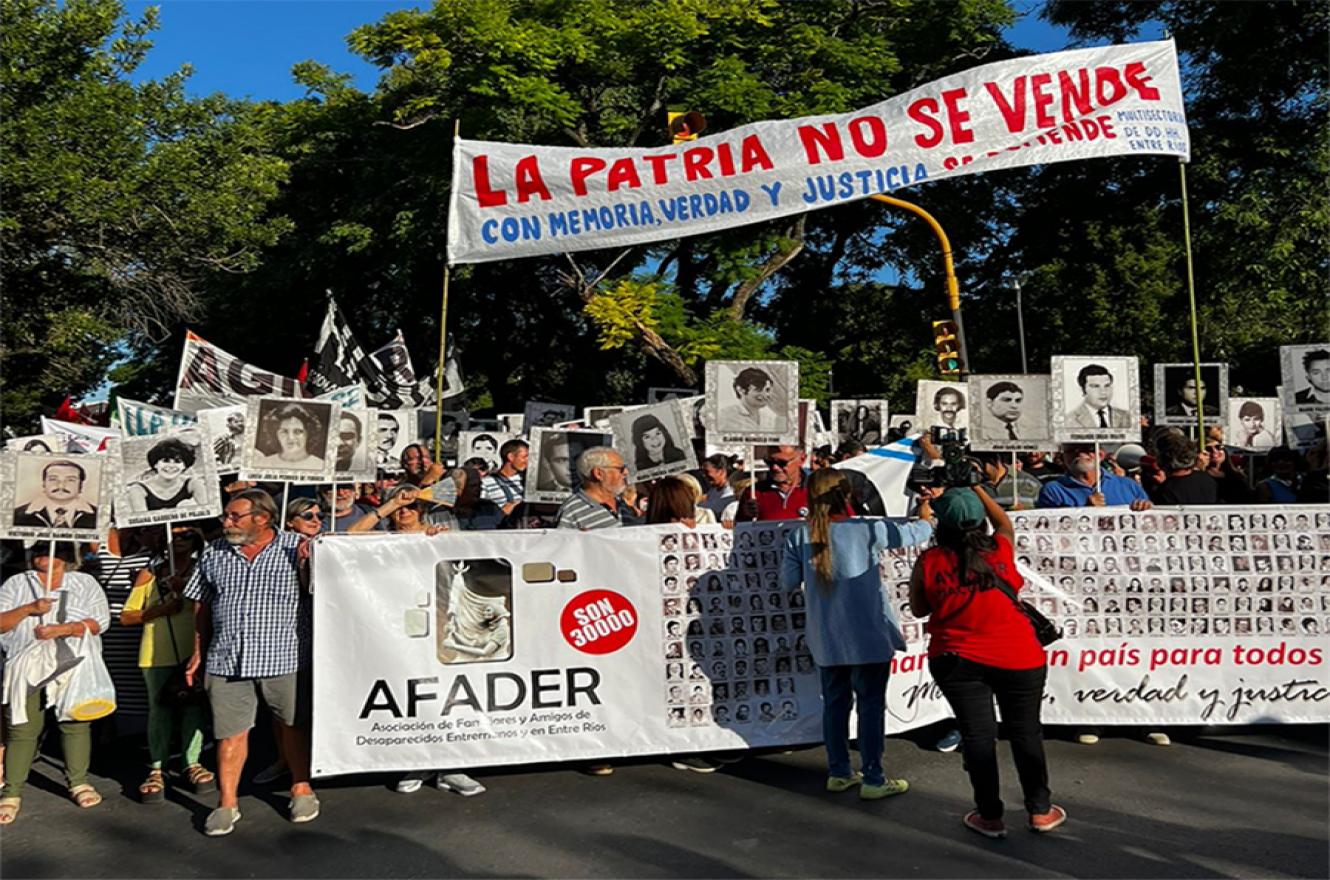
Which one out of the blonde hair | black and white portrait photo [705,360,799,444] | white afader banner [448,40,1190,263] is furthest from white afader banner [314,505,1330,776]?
white afader banner [448,40,1190,263]

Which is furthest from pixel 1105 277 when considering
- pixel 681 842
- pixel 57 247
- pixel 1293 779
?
pixel 681 842

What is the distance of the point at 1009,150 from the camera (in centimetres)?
923

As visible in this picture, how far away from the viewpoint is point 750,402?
8305 mm

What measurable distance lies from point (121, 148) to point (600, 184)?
38.3 ft

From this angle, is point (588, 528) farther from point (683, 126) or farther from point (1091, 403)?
point (683, 126)

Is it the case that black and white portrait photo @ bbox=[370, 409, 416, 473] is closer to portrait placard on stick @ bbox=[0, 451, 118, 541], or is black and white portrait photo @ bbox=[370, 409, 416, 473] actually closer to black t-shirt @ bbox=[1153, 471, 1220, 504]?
portrait placard on stick @ bbox=[0, 451, 118, 541]

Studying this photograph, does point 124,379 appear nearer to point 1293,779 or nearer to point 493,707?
point 493,707

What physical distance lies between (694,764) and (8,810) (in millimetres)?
3380

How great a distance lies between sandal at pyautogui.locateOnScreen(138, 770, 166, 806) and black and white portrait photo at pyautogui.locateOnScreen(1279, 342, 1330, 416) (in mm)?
8902

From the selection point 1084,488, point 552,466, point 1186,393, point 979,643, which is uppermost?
point 1186,393

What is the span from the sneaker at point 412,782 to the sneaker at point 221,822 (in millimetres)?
823

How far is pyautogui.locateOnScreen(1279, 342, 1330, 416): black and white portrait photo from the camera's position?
10289 millimetres

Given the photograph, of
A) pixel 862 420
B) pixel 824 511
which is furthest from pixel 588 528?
pixel 862 420

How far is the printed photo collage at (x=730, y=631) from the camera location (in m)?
6.50
